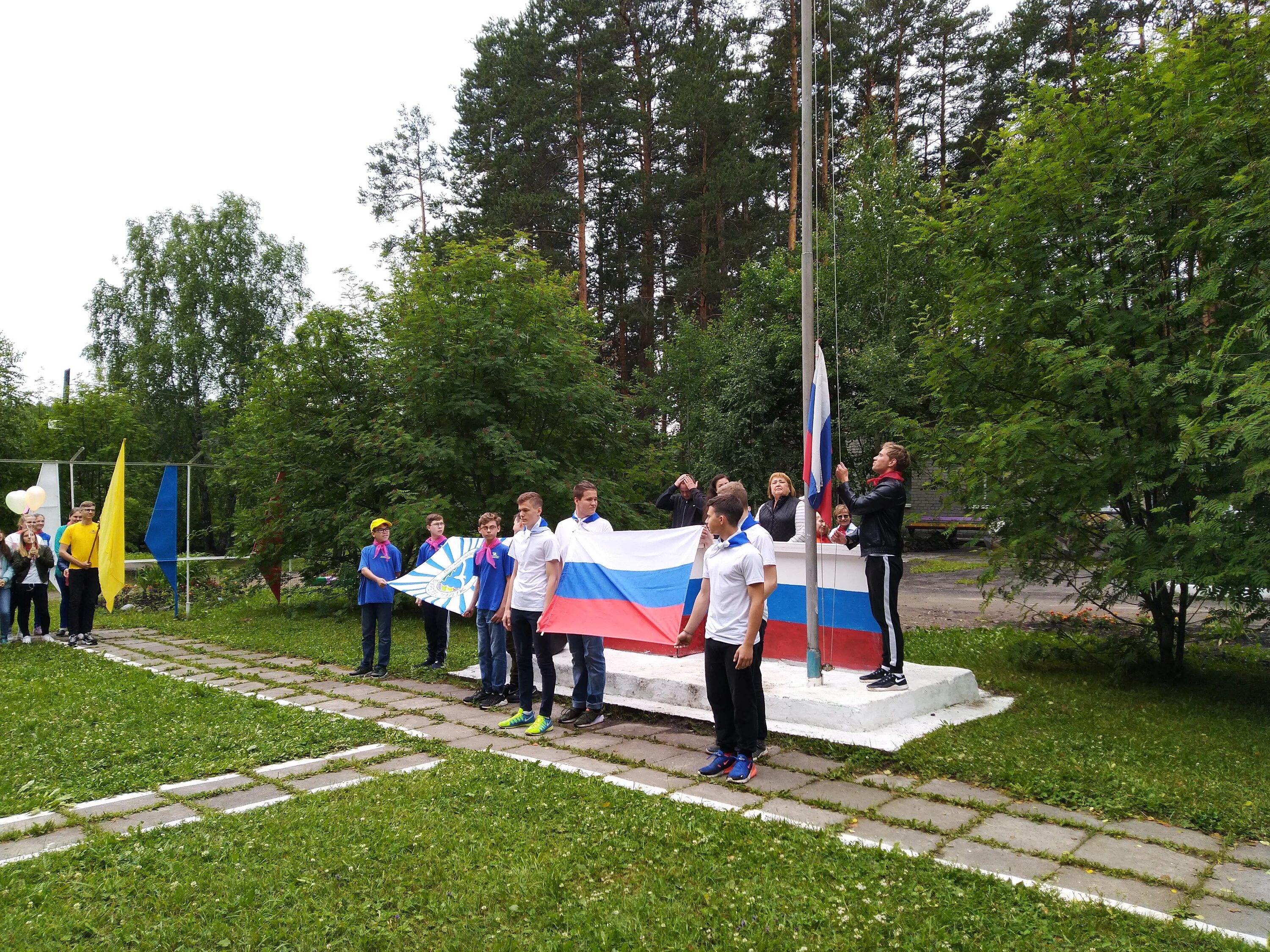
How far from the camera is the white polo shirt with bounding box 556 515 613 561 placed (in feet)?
24.6

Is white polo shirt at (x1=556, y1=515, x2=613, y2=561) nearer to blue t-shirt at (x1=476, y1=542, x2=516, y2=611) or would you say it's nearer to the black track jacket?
blue t-shirt at (x1=476, y1=542, x2=516, y2=611)

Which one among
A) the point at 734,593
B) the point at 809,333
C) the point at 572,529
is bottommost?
the point at 734,593

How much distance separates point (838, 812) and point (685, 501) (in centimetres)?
576

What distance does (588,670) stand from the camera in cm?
743

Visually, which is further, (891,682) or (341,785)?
(891,682)

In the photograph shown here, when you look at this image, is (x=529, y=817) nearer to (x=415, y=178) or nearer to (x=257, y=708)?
(x=257, y=708)

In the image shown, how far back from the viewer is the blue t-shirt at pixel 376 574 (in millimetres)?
9594

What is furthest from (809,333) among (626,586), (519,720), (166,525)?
(166,525)

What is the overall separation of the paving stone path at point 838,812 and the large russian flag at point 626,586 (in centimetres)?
85

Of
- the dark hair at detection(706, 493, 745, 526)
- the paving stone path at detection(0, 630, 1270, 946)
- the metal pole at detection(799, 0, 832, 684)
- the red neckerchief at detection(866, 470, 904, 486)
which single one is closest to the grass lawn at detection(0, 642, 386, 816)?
the paving stone path at detection(0, 630, 1270, 946)

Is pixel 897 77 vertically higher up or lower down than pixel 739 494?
higher up

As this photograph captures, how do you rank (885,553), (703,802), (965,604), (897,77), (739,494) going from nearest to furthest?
(703,802) → (739,494) → (885,553) → (965,604) → (897,77)

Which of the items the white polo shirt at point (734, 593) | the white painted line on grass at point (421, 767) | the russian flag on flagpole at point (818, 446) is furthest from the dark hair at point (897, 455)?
the white painted line on grass at point (421, 767)

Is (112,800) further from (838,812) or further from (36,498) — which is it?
(36,498)
